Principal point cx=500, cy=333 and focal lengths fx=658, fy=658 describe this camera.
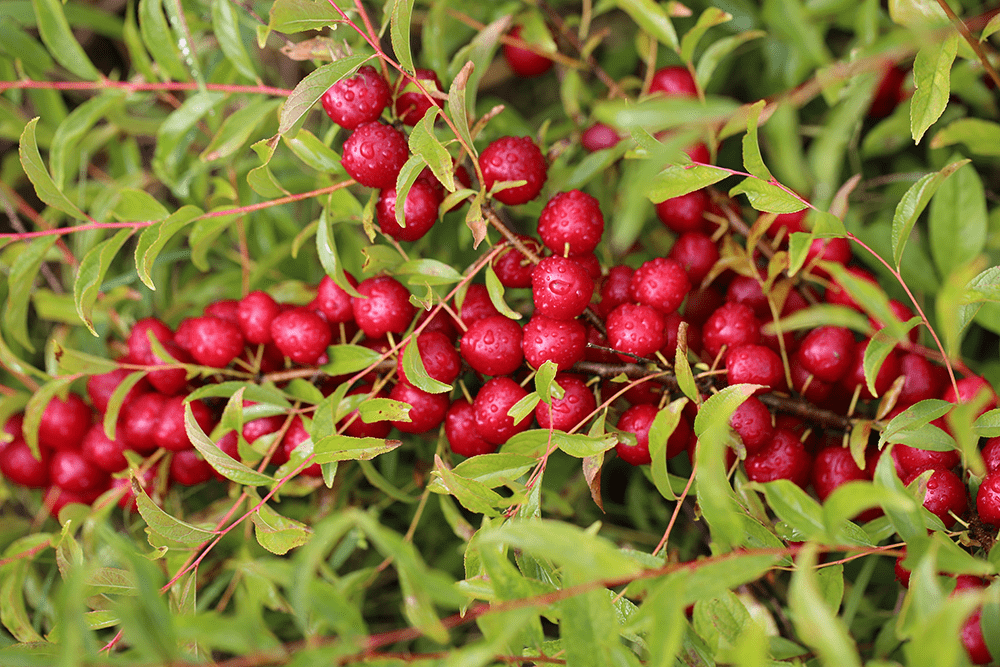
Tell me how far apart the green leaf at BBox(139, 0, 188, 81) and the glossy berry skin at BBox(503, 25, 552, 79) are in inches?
19.8

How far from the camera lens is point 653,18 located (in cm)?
88

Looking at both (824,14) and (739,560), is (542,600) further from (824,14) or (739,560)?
(824,14)

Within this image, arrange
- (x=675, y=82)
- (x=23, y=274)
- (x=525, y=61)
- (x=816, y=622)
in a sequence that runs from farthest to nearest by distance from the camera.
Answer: (x=525, y=61)
(x=675, y=82)
(x=23, y=274)
(x=816, y=622)

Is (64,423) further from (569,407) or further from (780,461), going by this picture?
(780,461)

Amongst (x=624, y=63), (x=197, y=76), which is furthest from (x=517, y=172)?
(x=624, y=63)

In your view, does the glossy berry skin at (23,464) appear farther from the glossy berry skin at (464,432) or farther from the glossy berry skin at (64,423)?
the glossy berry skin at (464,432)

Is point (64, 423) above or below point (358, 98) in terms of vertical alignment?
below

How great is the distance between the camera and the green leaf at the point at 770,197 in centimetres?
65

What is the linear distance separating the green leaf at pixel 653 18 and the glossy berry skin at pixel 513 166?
1.00 feet

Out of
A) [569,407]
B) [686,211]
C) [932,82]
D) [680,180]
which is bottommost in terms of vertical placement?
[569,407]

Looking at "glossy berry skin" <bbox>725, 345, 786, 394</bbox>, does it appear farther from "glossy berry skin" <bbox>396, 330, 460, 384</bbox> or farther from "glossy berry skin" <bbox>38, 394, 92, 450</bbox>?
"glossy berry skin" <bbox>38, 394, 92, 450</bbox>

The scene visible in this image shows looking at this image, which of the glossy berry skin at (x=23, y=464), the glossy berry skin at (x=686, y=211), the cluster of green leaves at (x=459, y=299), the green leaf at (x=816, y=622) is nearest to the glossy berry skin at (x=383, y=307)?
the cluster of green leaves at (x=459, y=299)

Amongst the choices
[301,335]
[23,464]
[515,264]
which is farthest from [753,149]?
[23,464]

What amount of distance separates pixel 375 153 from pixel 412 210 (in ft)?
0.24
